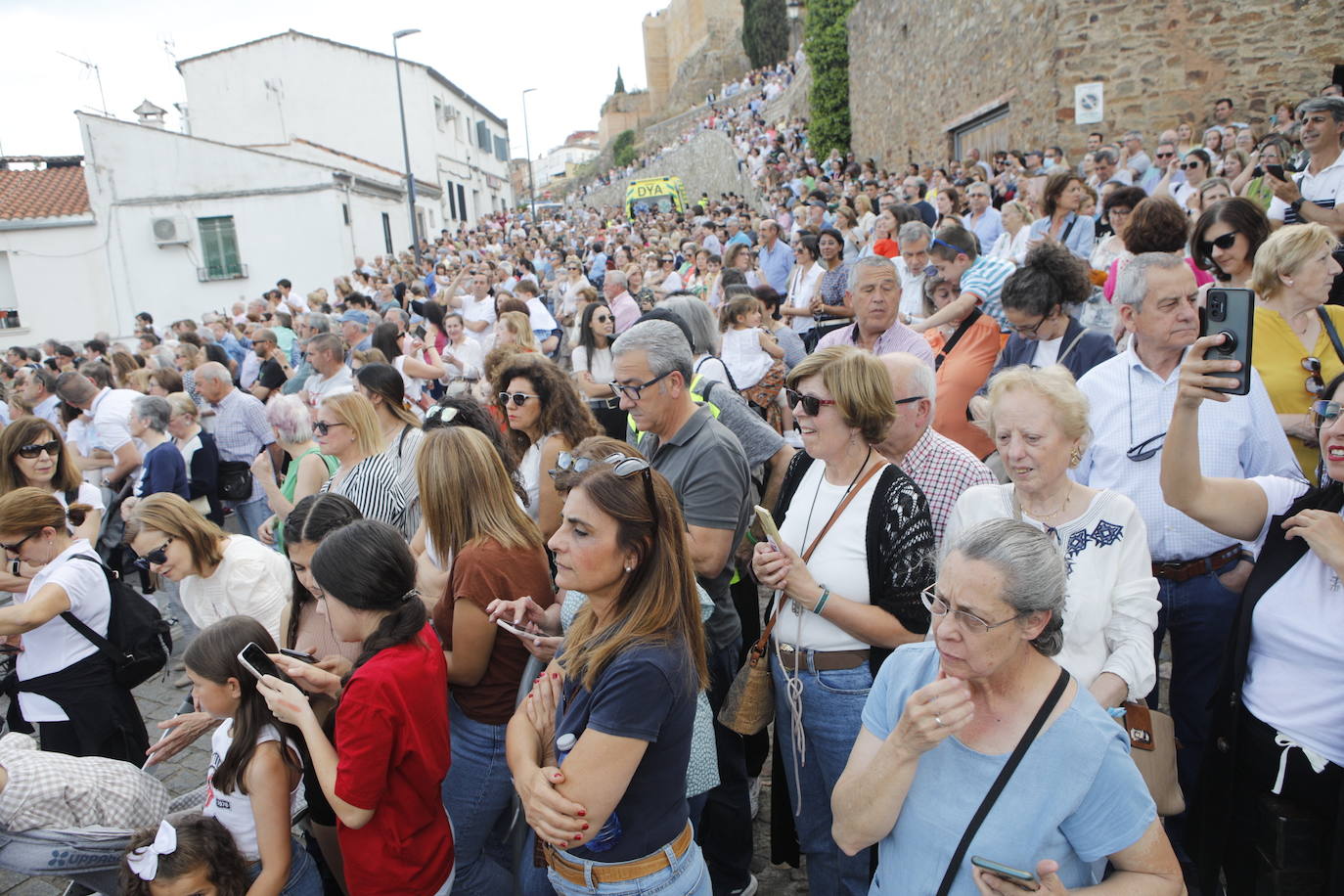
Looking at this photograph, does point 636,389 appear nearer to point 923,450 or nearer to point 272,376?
point 923,450

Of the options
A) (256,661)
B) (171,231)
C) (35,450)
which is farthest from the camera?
(171,231)

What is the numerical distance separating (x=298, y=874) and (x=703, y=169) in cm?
3793

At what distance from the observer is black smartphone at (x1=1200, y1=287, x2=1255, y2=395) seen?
2.05 m

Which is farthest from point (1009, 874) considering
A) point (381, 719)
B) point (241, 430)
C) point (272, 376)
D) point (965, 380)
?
point (272, 376)

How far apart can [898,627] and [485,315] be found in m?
8.41

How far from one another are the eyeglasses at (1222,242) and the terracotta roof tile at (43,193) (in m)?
27.9

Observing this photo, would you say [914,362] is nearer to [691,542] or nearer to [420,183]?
[691,542]

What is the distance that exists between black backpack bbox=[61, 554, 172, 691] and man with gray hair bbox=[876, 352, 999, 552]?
3.36 metres

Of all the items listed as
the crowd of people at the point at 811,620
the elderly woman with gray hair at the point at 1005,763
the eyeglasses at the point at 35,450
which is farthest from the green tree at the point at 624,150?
the elderly woman with gray hair at the point at 1005,763

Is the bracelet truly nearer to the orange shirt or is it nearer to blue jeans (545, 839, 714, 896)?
blue jeans (545, 839, 714, 896)

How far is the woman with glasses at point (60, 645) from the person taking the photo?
11.8ft

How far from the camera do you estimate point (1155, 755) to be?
2.17 m

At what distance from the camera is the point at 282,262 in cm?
2469

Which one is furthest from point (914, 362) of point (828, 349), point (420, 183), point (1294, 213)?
point (420, 183)
